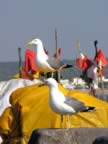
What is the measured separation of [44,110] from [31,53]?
1440 centimetres

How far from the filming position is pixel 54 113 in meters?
11.6

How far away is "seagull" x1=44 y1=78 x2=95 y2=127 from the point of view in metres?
10.5

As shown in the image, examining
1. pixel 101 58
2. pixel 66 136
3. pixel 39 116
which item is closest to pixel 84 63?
pixel 101 58

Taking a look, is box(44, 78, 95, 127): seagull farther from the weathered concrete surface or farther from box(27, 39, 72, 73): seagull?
box(27, 39, 72, 73): seagull

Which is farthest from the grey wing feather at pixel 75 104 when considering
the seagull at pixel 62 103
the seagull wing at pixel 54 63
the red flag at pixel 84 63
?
Answer: the red flag at pixel 84 63

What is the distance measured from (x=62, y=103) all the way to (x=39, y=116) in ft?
4.34

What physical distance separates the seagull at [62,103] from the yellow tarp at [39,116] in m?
0.79

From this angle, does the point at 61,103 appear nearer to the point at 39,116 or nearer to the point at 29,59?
the point at 39,116

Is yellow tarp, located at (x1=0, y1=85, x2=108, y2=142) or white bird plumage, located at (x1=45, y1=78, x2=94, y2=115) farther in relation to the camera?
yellow tarp, located at (x1=0, y1=85, x2=108, y2=142)

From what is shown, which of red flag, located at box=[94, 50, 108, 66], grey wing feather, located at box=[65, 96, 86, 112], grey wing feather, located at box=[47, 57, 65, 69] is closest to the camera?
grey wing feather, located at box=[65, 96, 86, 112]

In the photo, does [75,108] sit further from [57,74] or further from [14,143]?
[57,74]

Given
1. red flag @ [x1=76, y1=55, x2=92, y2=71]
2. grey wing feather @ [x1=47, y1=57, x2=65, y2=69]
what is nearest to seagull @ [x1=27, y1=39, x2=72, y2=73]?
grey wing feather @ [x1=47, y1=57, x2=65, y2=69]

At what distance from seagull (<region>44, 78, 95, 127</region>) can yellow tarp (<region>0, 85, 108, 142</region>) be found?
0.79 meters

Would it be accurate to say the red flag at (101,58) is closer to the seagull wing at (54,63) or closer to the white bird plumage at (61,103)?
the seagull wing at (54,63)
